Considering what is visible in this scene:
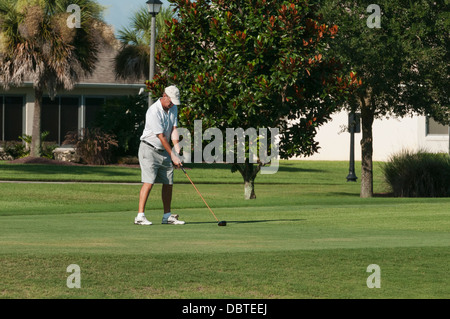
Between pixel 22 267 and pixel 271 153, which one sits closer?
pixel 22 267

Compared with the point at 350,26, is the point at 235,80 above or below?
below

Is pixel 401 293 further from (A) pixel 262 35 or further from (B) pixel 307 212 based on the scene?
(A) pixel 262 35

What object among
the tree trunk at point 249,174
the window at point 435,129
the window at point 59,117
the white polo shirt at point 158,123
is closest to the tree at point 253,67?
the tree trunk at point 249,174

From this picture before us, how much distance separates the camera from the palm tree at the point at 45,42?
1421 inches

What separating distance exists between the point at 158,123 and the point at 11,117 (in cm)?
3190

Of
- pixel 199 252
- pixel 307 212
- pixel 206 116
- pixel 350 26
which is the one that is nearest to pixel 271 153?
pixel 206 116

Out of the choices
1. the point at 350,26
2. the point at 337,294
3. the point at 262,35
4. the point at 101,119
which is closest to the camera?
the point at 337,294

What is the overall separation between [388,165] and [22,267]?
67.8 feet

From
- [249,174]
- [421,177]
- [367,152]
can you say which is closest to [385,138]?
[421,177]

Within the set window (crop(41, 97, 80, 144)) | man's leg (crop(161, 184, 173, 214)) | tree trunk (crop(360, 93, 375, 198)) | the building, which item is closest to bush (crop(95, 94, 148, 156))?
the building

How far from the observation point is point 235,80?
70.7 ft

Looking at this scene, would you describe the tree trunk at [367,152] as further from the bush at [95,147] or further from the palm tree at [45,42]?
the palm tree at [45,42]

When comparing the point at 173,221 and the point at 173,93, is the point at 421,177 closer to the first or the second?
the point at 173,221

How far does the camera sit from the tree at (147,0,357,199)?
21328mm
